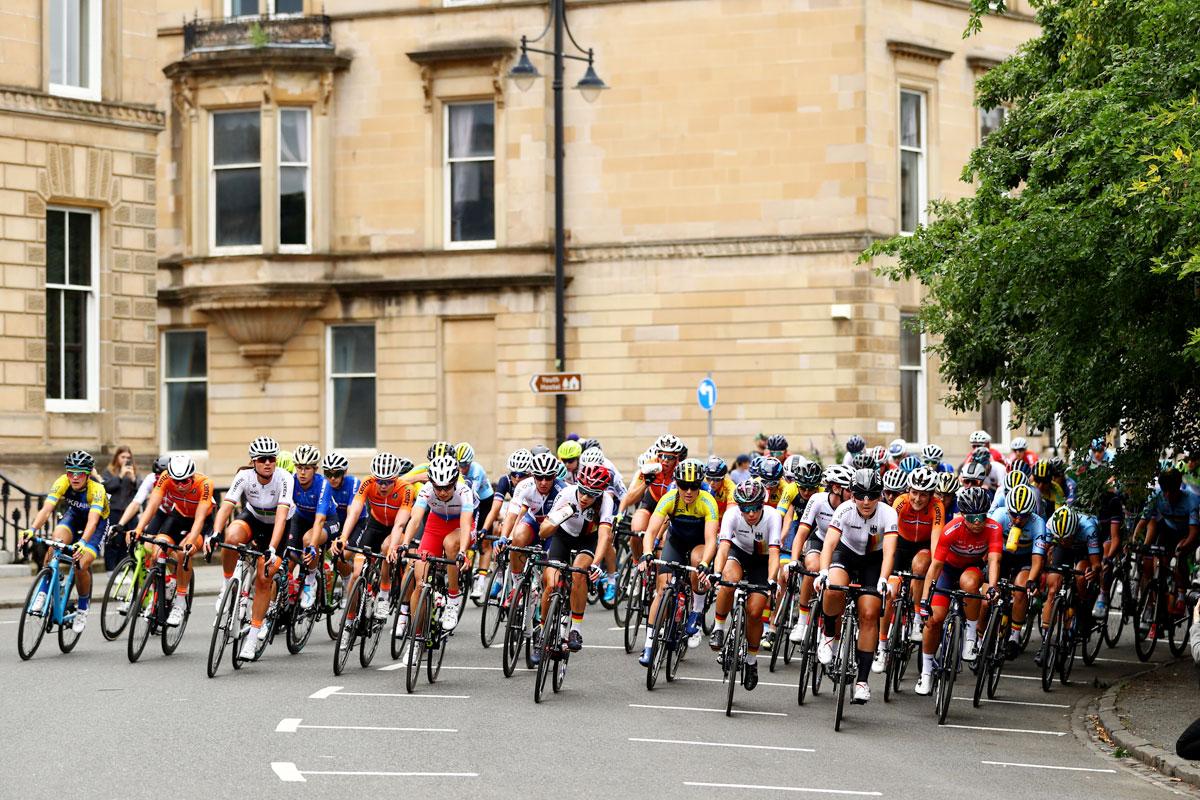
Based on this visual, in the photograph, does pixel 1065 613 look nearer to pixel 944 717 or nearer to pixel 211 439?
pixel 944 717

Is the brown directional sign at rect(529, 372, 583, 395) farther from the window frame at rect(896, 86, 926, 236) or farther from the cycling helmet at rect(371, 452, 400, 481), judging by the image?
the cycling helmet at rect(371, 452, 400, 481)

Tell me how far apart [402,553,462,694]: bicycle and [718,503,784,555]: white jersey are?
229 centimetres

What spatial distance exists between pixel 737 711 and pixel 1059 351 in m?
4.18

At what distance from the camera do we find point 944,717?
14.9 m

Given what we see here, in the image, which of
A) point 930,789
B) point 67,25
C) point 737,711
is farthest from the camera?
point 67,25

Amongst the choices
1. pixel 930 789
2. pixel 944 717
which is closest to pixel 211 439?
pixel 944 717

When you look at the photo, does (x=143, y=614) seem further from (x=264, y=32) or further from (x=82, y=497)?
(x=264, y=32)

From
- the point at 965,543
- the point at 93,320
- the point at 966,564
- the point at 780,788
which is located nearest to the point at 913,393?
the point at 93,320

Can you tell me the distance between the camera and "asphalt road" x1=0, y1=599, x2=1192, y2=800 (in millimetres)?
11133

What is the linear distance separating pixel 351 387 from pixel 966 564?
2349 cm

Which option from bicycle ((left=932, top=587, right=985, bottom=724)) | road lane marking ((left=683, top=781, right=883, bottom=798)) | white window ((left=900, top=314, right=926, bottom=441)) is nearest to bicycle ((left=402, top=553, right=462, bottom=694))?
bicycle ((left=932, top=587, right=985, bottom=724))

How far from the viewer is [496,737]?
12.9 m

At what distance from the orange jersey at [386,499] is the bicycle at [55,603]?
9.10 ft

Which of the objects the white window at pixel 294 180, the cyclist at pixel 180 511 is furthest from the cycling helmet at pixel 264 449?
the white window at pixel 294 180
